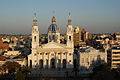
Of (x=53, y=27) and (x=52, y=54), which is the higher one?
(x=53, y=27)

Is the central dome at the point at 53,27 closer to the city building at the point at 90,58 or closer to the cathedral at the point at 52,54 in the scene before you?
the cathedral at the point at 52,54

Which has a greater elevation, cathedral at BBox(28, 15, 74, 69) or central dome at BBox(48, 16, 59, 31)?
central dome at BBox(48, 16, 59, 31)

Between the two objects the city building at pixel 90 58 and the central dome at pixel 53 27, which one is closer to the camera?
the city building at pixel 90 58

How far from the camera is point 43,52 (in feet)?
223

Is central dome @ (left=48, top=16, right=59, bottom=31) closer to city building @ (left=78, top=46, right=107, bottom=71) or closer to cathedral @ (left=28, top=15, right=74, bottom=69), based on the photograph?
cathedral @ (left=28, top=15, right=74, bottom=69)

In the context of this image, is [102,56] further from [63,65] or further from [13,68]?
[13,68]

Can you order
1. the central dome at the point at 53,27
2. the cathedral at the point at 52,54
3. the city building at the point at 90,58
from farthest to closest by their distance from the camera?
the central dome at the point at 53,27, the cathedral at the point at 52,54, the city building at the point at 90,58

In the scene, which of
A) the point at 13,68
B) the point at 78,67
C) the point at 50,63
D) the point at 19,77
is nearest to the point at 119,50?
the point at 78,67

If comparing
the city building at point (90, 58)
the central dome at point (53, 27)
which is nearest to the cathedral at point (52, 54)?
the city building at point (90, 58)

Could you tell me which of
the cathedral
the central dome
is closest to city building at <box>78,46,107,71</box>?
the cathedral

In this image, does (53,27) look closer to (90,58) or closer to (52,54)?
(52,54)

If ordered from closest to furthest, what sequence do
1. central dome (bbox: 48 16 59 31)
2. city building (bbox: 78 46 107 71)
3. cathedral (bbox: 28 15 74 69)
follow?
1. city building (bbox: 78 46 107 71)
2. cathedral (bbox: 28 15 74 69)
3. central dome (bbox: 48 16 59 31)

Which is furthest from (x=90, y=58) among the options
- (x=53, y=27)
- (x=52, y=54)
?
(x=53, y=27)

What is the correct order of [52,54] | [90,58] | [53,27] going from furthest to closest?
1. [53,27]
2. [52,54]
3. [90,58]
